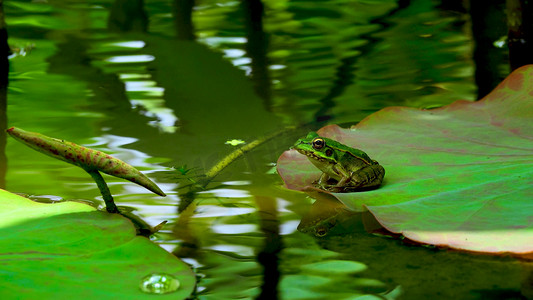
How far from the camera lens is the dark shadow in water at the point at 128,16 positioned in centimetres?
363

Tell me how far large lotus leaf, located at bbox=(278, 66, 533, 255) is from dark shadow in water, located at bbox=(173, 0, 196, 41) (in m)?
1.78

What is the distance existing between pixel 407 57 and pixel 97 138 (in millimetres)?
1579

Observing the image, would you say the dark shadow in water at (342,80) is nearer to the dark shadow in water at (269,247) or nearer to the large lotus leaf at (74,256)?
the dark shadow in water at (269,247)

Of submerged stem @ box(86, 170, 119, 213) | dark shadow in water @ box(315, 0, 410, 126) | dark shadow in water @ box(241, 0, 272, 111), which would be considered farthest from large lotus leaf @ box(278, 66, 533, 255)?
dark shadow in water @ box(241, 0, 272, 111)

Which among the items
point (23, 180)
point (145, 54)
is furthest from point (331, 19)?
point (23, 180)

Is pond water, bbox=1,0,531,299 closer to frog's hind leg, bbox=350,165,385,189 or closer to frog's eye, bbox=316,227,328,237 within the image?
frog's eye, bbox=316,227,328,237

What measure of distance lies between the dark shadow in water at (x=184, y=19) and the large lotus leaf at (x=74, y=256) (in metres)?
2.18

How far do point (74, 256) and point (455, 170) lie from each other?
992mm

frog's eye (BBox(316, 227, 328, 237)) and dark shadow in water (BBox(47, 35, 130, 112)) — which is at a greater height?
dark shadow in water (BBox(47, 35, 130, 112))

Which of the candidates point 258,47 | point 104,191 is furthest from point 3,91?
point 104,191

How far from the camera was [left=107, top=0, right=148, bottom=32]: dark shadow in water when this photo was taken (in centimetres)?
363

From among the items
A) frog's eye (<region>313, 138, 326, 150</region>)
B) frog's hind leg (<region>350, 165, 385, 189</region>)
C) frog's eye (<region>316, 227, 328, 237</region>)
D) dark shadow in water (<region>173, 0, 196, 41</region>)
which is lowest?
frog's eye (<region>316, 227, 328, 237</region>)

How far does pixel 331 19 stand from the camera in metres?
3.74

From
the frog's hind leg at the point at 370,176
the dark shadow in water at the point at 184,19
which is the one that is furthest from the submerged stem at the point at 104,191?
→ the dark shadow in water at the point at 184,19
